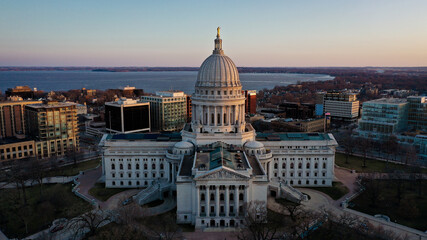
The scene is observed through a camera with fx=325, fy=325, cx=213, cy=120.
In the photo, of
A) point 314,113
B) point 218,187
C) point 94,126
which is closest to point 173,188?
point 218,187

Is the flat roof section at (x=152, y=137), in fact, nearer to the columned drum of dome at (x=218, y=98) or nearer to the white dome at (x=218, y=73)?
the columned drum of dome at (x=218, y=98)

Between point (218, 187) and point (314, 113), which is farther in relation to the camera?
point (314, 113)

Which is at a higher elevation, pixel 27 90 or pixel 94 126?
pixel 27 90

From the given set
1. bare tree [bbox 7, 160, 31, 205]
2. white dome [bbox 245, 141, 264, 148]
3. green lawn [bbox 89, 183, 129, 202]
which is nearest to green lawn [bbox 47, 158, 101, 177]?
bare tree [bbox 7, 160, 31, 205]

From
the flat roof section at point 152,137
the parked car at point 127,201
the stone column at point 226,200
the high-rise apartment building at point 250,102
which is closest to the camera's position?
the stone column at point 226,200

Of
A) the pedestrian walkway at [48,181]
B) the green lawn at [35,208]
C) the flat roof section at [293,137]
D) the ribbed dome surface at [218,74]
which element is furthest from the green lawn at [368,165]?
the pedestrian walkway at [48,181]

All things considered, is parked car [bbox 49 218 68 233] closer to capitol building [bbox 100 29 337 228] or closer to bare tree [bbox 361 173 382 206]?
capitol building [bbox 100 29 337 228]

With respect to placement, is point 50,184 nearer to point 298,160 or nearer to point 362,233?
point 298,160
